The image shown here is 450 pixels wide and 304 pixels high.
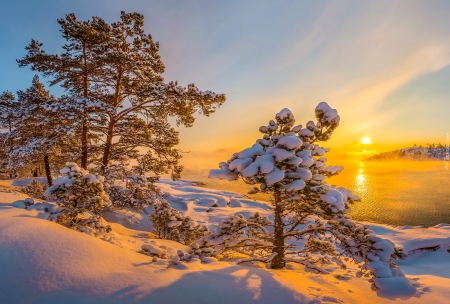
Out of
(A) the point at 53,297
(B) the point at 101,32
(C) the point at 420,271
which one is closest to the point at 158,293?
(A) the point at 53,297

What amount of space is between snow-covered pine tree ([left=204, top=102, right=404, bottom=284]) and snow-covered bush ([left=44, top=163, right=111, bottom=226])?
280cm

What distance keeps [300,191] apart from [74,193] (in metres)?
5.54

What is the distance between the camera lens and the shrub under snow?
172 inches

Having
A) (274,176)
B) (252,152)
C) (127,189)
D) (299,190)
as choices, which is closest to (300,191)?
(299,190)

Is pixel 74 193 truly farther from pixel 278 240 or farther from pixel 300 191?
pixel 300 191

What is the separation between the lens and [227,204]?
121ft

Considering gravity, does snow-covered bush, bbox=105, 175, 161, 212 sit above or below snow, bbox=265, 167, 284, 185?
below

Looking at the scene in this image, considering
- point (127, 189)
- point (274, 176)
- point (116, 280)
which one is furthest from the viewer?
point (127, 189)

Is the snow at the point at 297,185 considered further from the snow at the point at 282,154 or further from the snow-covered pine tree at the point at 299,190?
the snow at the point at 282,154

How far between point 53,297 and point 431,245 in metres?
26.3

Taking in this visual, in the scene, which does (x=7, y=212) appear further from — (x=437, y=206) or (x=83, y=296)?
(x=437, y=206)

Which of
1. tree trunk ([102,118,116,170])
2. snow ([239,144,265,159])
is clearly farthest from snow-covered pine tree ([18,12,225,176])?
snow ([239,144,265,159])

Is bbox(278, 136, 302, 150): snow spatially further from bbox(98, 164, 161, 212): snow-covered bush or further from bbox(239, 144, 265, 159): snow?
bbox(98, 164, 161, 212): snow-covered bush

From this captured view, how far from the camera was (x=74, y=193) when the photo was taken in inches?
Answer: 217
